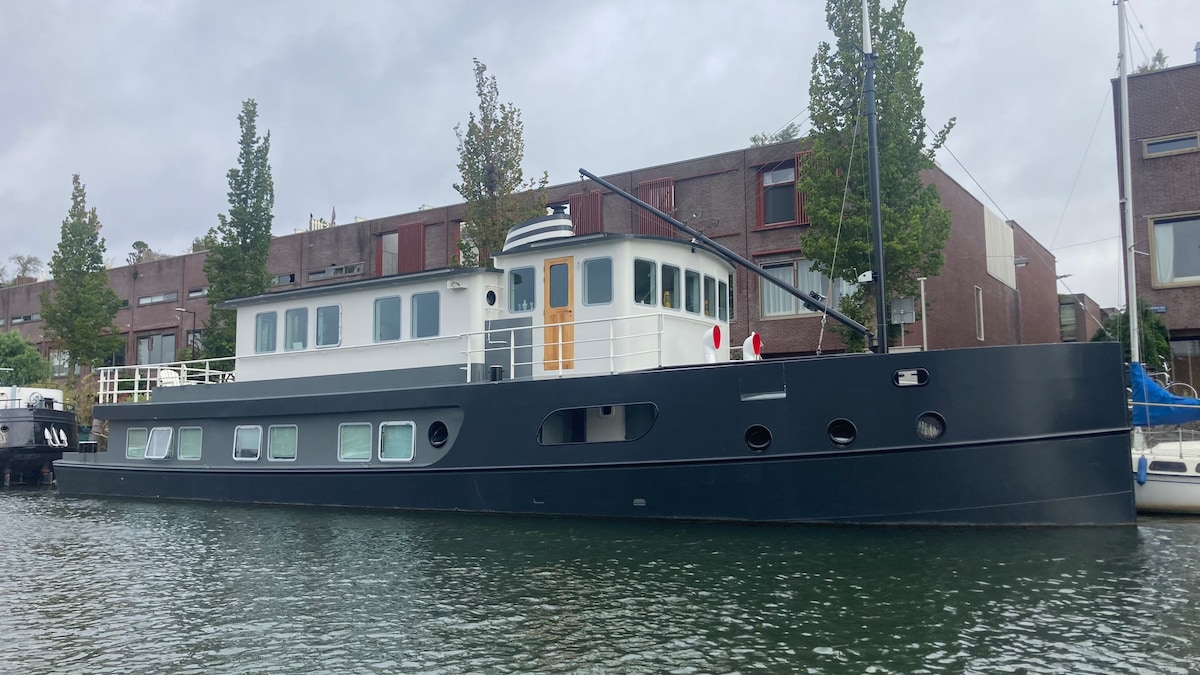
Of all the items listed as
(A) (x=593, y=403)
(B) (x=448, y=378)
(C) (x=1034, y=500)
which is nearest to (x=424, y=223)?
(B) (x=448, y=378)

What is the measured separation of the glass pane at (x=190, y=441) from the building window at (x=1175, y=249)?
19473 mm

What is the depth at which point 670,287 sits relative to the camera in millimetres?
12961

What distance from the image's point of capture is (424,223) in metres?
30.9

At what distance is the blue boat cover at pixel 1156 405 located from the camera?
12516mm

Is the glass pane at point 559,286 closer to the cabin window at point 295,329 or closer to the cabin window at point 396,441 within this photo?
the cabin window at point 396,441

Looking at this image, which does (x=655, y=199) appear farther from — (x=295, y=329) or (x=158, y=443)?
(x=158, y=443)

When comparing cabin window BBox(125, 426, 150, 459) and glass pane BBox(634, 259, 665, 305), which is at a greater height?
glass pane BBox(634, 259, 665, 305)

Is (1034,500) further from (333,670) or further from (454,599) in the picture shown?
(333,670)

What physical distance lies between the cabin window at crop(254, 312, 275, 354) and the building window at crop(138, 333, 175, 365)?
79.2 ft

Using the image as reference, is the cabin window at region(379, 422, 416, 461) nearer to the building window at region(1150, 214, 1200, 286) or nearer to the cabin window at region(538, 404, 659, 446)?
the cabin window at region(538, 404, 659, 446)

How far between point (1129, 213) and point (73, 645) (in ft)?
56.2

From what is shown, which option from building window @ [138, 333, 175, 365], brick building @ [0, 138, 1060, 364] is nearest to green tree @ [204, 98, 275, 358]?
brick building @ [0, 138, 1060, 364]

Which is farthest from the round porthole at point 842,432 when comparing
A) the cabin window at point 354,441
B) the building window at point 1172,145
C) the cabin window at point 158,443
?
the building window at point 1172,145

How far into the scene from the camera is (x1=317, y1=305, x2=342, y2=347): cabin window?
14.6m
